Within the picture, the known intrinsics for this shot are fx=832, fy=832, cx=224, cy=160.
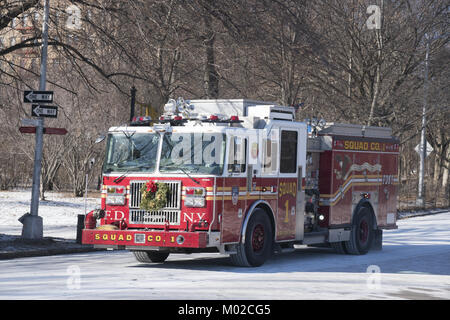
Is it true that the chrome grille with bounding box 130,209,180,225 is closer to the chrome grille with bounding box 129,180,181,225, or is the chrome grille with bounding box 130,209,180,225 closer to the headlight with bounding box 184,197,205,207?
the chrome grille with bounding box 129,180,181,225

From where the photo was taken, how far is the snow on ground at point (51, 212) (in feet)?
74.7

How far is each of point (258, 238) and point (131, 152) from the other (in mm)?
2835

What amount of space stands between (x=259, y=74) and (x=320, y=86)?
4942 millimetres

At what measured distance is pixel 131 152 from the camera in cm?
1530

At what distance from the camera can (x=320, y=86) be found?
34.8 metres

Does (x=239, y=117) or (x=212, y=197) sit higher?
(x=239, y=117)

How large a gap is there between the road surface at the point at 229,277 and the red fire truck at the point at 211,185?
52 cm

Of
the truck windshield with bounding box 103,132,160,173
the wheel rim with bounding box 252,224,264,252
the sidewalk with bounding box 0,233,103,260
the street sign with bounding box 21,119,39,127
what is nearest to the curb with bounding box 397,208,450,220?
the sidewalk with bounding box 0,233,103,260

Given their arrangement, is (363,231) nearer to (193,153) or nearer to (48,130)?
(193,153)

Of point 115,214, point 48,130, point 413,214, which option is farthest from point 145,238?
point 413,214

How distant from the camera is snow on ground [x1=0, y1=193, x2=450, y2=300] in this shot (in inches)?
460

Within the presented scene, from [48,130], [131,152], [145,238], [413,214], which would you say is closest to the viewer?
[145,238]
